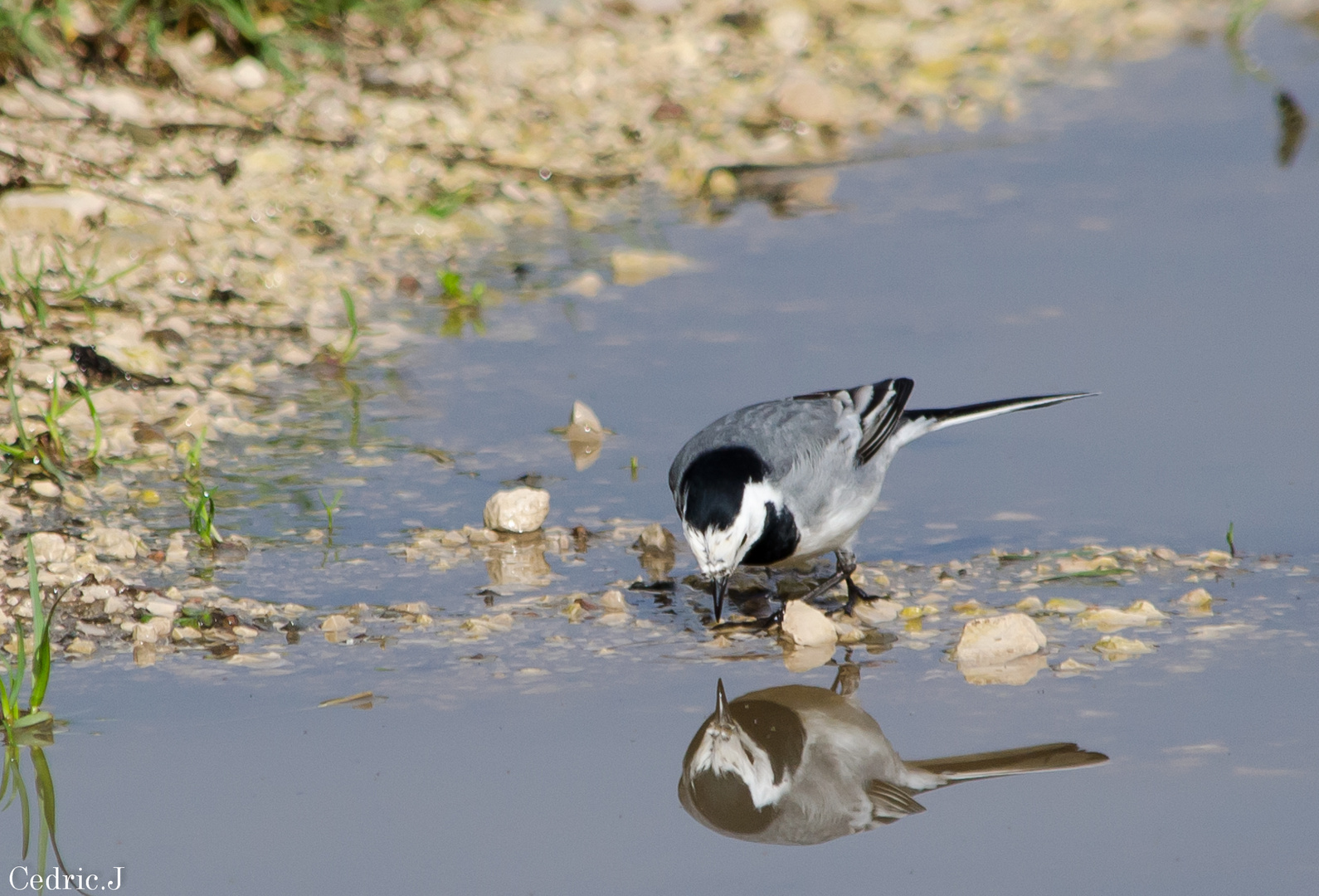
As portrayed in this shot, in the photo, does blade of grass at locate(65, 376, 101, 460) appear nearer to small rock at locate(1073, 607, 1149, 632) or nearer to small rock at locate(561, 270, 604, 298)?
small rock at locate(561, 270, 604, 298)

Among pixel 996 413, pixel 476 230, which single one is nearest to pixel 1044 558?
pixel 996 413

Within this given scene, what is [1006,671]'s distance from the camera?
413 centimetres

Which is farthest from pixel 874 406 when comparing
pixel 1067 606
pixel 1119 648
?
pixel 1119 648

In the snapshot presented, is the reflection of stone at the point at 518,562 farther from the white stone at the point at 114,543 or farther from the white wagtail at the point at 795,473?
the white stone at the point at 114,543

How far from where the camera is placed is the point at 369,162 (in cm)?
764

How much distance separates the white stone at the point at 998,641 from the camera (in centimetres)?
416

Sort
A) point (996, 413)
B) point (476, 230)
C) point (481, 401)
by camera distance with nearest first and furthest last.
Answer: point (996, 413) → point (481, 401) → point (476, 230)

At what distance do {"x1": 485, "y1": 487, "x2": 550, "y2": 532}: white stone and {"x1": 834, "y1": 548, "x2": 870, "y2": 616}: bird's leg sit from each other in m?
0.90

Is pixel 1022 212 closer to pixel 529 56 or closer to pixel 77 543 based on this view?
pixel 529 56

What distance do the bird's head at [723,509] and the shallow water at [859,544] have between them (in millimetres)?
214

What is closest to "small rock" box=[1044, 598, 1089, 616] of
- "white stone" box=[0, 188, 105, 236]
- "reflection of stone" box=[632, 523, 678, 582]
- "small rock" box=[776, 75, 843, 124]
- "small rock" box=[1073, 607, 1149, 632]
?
"small rock" box=[1073, 607, 1149, 632]

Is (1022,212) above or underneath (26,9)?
underneath

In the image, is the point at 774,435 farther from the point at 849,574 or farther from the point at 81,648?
the point at 81,648

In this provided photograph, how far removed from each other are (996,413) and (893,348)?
3.02 ft
